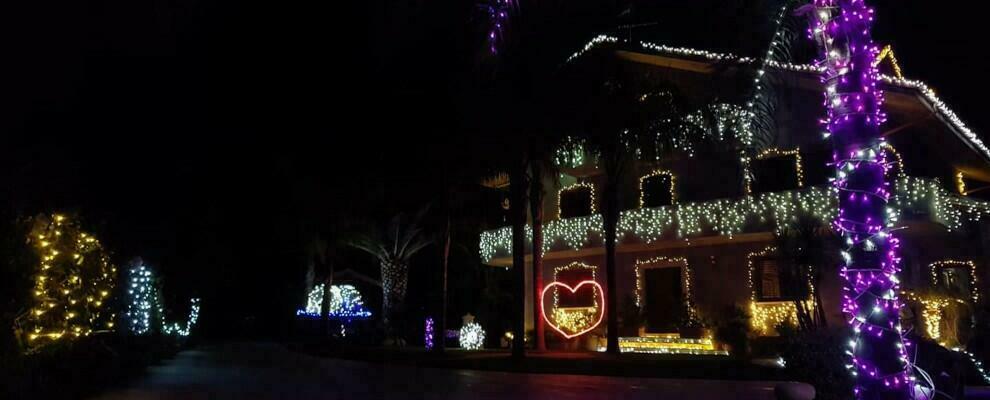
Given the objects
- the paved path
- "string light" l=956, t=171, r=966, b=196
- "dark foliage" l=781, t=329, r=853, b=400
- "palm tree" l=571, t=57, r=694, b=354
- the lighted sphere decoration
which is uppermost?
"palm tree" l=571, t=57, r=694, b=354

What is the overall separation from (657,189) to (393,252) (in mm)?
11832

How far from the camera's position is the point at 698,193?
2377cm

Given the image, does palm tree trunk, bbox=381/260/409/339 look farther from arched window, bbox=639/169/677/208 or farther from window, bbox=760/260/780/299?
window, bbox=760/260/780/299

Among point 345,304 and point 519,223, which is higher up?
point 519,223

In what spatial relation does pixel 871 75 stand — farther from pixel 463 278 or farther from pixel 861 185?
pixel 463 278

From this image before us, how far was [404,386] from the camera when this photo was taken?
45.6 feet

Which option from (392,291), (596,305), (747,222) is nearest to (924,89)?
(747,222)

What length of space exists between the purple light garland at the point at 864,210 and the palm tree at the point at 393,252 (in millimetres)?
25068

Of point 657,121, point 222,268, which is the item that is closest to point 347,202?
point 657,121

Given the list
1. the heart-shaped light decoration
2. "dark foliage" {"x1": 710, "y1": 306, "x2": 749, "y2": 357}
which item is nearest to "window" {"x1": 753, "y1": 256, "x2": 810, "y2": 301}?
"dark foliage" {"x1": 710, "y1": 306, "x2": 749, "y2": 357}

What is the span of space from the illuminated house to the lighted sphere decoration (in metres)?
2.71

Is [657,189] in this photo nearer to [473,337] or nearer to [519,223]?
[519,223]

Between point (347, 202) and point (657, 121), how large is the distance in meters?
14.1

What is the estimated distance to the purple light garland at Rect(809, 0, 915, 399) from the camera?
562cm
